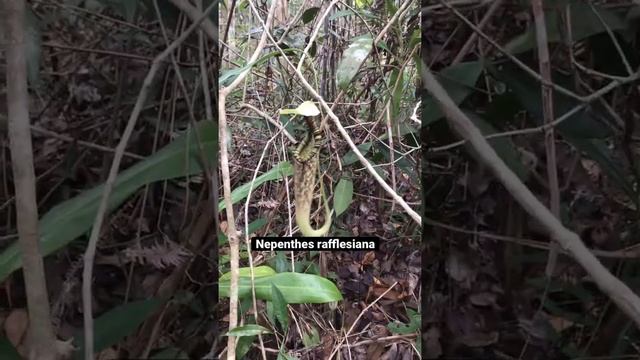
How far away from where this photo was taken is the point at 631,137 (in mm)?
732

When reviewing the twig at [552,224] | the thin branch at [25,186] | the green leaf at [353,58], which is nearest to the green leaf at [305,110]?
the green leaf at [353,58]

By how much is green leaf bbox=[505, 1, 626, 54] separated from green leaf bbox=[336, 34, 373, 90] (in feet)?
0.47

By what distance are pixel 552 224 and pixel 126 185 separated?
0.43 m

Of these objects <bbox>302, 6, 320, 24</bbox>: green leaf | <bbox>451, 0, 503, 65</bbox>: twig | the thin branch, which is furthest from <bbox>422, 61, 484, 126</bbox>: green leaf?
the thin branch

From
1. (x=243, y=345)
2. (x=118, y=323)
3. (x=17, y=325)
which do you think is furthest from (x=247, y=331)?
(x=17, y=325)

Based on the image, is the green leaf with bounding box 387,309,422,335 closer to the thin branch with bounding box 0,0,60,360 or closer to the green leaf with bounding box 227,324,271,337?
the green leaf with bounding box 227,324,271,337

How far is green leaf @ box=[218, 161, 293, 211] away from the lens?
690 millimetres

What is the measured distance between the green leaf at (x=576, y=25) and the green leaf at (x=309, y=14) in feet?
0.64

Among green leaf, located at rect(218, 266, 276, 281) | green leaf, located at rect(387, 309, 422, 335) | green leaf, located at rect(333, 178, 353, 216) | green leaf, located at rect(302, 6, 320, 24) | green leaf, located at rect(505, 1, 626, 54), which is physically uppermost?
green leaf, located at rect(302, 6, 320, 24)

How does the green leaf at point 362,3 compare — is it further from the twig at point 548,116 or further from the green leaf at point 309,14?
the twig at point 548,116

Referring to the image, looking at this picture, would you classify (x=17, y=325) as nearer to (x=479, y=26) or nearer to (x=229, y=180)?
(x=229, y=180)

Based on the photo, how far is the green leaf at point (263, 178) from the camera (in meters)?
0.69

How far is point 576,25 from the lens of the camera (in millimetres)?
698

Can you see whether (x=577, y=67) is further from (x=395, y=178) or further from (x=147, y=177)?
(x=147, y=177)
